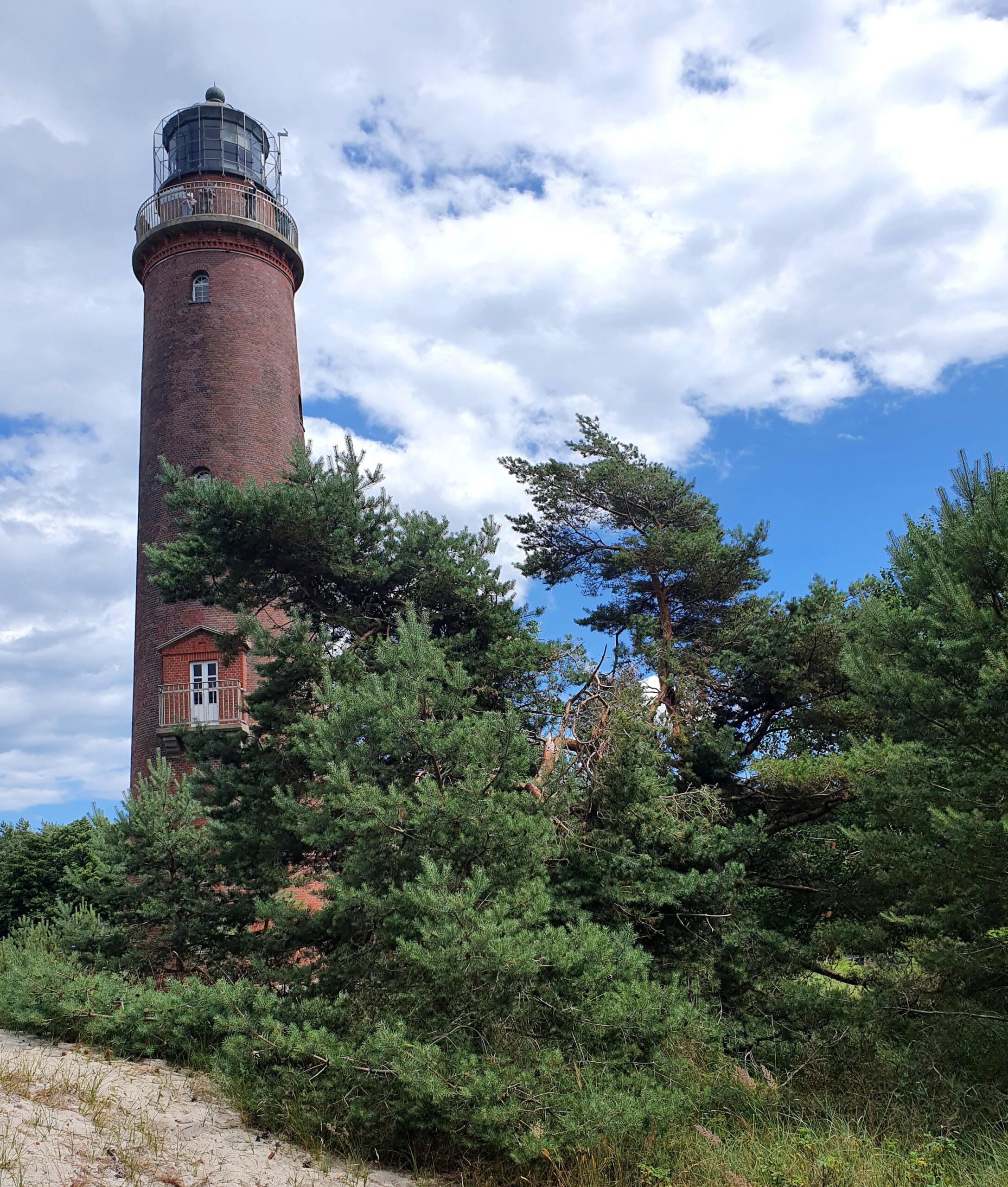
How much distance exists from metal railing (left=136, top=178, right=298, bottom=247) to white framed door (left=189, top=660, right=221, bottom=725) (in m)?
10.1

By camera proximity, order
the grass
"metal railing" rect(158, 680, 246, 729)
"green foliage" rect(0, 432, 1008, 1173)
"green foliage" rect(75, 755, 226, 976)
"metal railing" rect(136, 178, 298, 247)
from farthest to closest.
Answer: "metal railing" rect(136, 178, 298, 247), "metal railing" rect(158, 680, 246, 729), "green foliage" rect(75, 755, 226, 976), "green foliage" rect(0, 432, 1008, 1173), the grass

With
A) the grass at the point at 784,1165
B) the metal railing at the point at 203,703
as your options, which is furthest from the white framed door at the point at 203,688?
the grass at the point at 784,1165

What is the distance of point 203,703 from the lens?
63.3 feet

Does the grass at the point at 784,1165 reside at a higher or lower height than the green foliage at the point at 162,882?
lower

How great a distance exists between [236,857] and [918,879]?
7.46 meters

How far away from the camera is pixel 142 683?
19.7 metres

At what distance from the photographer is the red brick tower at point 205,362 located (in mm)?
19266

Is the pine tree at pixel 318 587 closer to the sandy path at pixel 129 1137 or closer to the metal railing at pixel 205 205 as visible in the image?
the sandy path at pixel 129 1137

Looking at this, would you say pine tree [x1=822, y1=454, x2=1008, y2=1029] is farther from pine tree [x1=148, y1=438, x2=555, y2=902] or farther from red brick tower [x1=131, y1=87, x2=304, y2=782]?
Answer: red brick tower [x1=131, y1=87, x2=304, y2=782]

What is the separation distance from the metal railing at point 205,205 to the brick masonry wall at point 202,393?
2.33 feet

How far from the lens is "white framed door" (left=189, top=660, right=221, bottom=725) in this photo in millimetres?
19188

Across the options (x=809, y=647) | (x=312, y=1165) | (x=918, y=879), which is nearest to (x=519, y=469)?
(x=809, y=647)

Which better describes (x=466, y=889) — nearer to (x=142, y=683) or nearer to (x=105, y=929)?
(x=105, y=929)

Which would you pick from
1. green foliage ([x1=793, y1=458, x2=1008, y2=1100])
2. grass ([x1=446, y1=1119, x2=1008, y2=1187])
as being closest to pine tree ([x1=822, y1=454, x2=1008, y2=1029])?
green foliage ([x1=793, y1=458, x2=1008, y2=1100])
